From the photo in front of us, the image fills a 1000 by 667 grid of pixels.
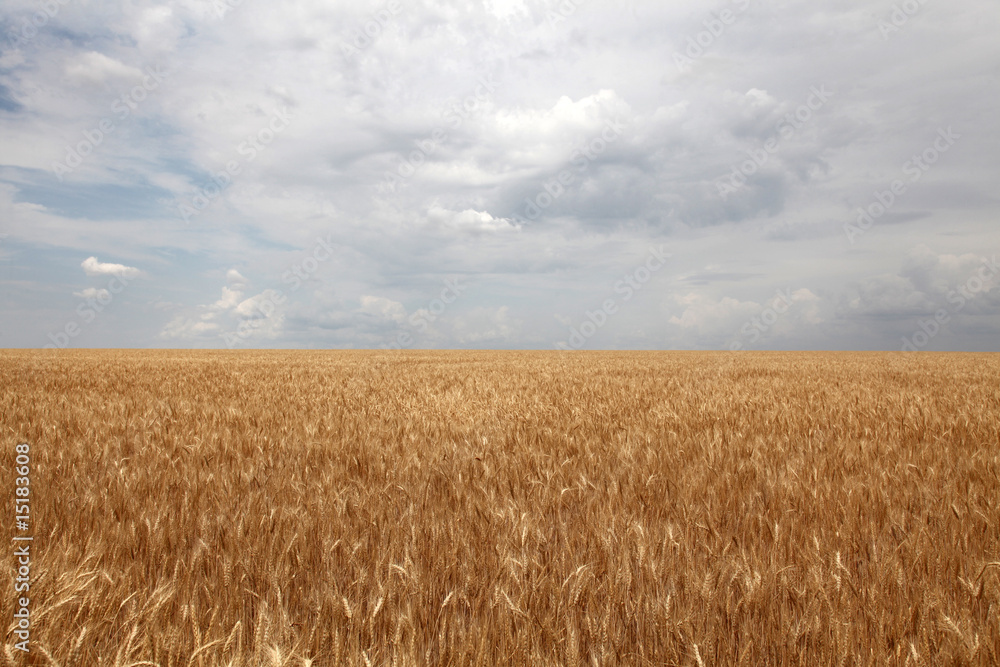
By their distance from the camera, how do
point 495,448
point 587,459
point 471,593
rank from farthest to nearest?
1. point 495,448
2. point 587,459
3. point 471,593

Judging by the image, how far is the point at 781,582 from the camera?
194cm

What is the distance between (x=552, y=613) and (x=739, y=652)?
23.3 inches

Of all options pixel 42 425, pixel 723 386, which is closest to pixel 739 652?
pixel 42 425

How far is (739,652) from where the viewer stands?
1.57m

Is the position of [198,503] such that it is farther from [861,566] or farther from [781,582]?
Answer: [861,566]

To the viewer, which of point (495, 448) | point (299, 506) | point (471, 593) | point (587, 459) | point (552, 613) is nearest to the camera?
point (552, 613)

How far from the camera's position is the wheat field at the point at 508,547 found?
1564 millimetres

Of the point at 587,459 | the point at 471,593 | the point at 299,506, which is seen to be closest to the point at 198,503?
the point at 299,506

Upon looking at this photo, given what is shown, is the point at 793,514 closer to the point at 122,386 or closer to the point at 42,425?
the point at 42,425

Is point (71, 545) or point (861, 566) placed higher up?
A: point (71, 545)

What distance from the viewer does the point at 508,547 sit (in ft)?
7.26

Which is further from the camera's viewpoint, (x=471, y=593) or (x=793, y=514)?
(x=793, y=514)

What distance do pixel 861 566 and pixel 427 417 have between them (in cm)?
456

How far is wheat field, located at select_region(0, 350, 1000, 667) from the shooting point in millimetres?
1564
